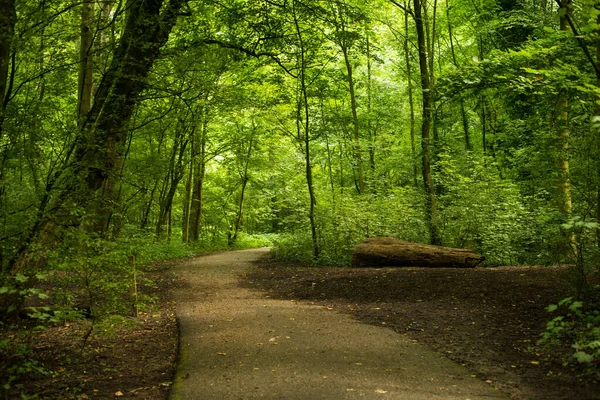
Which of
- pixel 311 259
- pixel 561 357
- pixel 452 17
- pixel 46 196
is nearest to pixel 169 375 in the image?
pixel 46 196

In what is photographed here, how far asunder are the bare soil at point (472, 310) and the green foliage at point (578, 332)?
0.63 ft

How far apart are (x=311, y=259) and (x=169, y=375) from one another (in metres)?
10.1

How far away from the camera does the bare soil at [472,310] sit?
4.36m

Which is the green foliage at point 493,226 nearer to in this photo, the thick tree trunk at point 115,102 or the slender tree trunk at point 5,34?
the thick tree trunk at point 115,102

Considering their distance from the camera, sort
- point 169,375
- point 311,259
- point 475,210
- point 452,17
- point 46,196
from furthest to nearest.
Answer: point 452,17 < point 311,259 < point 475,210 < point 169,375 < point 46,196

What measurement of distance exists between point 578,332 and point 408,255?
21.7 feet

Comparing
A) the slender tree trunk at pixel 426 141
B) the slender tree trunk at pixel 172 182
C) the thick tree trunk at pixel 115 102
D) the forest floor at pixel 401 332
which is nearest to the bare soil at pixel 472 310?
the forest floor at pixel 401 332

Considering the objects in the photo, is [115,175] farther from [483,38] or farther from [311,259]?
[483,38]

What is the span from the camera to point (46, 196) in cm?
446

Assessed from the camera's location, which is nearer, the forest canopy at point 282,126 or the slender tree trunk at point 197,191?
the forest canopy at point 282,126

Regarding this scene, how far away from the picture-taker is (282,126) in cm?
1747

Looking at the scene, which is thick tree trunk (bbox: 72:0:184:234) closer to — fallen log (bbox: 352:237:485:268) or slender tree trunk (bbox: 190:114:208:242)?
fallen log (bbox: 352:237:485:268)

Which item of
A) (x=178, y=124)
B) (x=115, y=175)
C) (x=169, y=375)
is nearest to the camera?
(x=169, y=375)

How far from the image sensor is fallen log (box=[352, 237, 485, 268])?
36.6ft
